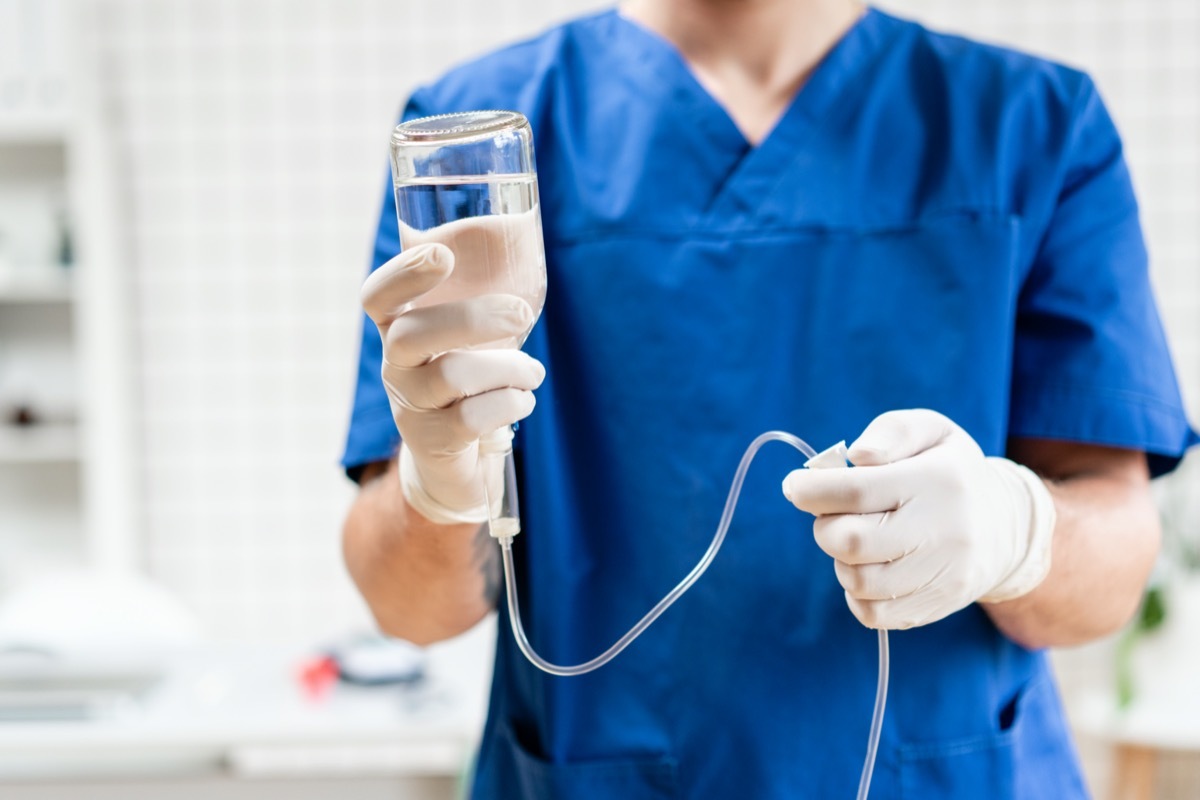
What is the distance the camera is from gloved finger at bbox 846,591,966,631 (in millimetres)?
740

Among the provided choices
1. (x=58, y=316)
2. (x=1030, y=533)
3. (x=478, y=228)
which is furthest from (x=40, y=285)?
(x=1030, y=533)

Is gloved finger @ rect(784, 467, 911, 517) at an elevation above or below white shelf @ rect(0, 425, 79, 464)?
above

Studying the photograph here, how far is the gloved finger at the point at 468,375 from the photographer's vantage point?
2.24ft

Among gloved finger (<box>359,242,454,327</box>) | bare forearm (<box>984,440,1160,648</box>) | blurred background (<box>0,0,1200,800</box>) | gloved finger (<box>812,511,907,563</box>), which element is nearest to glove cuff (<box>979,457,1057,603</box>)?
bare forearm (<box>984,440,1160,648</box>)

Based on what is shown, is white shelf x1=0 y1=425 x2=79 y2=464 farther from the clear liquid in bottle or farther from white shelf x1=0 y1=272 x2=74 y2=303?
the clear liquid in bottle

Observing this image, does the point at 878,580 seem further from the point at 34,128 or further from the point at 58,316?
the point at 58,316

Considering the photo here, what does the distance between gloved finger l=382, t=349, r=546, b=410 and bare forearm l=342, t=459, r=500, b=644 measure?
18 centimetres

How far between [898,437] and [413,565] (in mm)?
380

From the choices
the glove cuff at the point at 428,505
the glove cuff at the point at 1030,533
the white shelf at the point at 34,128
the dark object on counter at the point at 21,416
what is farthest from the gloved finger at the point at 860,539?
the dark object on counter at the point at 21,416

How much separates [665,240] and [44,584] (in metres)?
1.59

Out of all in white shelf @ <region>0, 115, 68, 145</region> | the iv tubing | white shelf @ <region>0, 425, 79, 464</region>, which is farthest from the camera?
white shelf @ <region>0, 425, 79, 464</region>

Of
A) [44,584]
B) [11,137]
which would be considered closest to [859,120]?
[44,584]

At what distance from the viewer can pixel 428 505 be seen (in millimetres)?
824

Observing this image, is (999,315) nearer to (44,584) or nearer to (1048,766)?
(1048,766)
